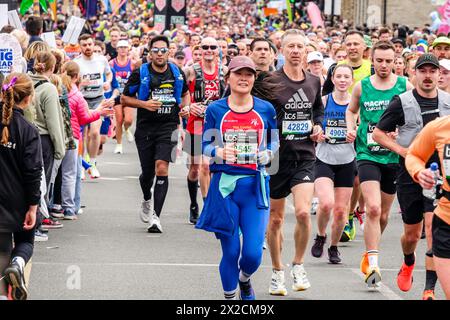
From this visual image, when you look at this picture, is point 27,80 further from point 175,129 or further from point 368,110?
point 175,129

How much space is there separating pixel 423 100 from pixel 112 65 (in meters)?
14.3

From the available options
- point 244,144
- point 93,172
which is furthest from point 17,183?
point 93,172

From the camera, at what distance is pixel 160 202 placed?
15.2 metres

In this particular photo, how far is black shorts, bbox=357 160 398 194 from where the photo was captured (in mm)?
12375

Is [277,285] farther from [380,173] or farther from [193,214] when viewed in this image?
[193,214]

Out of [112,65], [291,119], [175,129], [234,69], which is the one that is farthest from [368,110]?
[112,65]

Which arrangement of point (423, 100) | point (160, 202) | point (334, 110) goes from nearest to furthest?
point (423, 100) < point (334, 110) < point (160, 202)

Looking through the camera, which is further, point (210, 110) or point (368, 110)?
point (368, 110)

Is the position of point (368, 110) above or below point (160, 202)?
above

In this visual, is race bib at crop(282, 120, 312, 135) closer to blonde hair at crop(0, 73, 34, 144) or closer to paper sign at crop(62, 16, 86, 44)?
blonde hair at crop(0, 73, 34, 144)

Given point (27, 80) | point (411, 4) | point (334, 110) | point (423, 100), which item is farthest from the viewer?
point (411, 4)

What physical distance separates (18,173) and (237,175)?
164 centimetres

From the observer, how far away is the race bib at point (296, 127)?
1189 cm

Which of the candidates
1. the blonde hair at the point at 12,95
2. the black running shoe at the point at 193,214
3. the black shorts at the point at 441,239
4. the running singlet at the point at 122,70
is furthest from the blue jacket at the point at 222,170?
the running singlet at the point at 122,70
